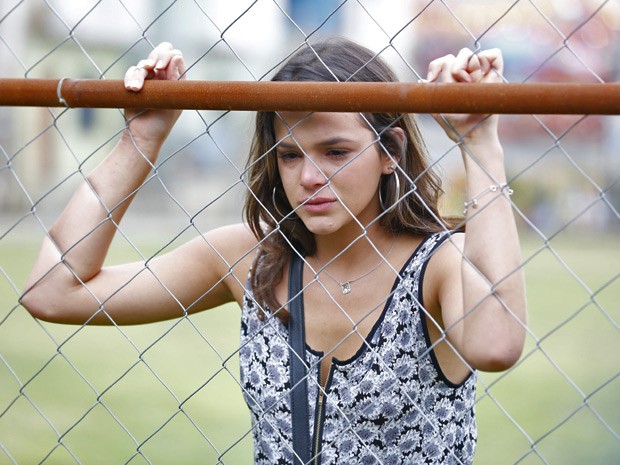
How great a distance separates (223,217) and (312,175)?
14.5m

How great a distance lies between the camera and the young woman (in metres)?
1.64

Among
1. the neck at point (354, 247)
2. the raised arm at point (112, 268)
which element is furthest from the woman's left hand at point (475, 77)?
the raised arm at point (112, 268)

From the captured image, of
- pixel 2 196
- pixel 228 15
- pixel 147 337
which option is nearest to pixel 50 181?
pixel 2 196

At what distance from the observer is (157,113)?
6.92 ft

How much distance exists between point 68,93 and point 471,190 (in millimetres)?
915

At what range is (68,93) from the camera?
1953 millimetres

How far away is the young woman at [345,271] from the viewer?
1638 millimetres

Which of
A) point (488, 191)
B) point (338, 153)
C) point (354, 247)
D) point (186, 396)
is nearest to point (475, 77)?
point (488, 191)

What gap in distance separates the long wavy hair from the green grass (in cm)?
140

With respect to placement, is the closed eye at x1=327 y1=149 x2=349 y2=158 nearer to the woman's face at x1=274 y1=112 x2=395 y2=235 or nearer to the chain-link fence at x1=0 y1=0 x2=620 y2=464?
the woman's face at x1=274 y1=112 x2=395 y2=235

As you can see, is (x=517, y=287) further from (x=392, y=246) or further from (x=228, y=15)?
(x=228, y=15)

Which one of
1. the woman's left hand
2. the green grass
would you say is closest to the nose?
the woman's left hand

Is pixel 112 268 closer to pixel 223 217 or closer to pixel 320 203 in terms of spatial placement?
pixel 320 203

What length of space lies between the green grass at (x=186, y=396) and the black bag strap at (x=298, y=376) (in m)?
1.44
